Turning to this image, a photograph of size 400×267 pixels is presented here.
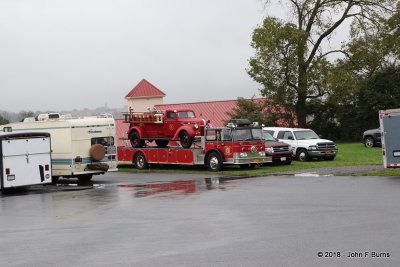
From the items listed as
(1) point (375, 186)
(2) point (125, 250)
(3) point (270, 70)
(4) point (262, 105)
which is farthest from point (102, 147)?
(4) point (262, 105)

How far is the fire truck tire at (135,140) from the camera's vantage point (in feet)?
116

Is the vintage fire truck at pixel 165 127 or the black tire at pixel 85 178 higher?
the vintage fire truck at pixel 165 127

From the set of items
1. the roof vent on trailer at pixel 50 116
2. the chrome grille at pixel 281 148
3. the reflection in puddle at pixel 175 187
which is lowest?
the reflection in puddle at pixel 175 187

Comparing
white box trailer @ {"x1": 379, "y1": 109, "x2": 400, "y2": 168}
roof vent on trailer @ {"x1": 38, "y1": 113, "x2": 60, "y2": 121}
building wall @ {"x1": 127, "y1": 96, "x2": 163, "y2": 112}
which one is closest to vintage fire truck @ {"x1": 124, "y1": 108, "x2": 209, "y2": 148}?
roof vent on trailer @ {"x1": 38, "y1": 113, "x2": 60, "y2": 121}

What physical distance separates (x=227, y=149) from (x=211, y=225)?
16784 millimetres

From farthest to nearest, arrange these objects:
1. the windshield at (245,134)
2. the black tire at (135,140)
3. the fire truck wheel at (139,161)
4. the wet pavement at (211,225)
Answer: the black tire at (135,140), the fire truck wheel at (139,161), the windshield at (245,134), the wet pavement at (211,225)

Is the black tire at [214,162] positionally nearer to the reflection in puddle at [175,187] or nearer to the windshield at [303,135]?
the reflection in puddle at [175,187]

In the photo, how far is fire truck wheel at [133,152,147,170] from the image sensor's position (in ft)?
114

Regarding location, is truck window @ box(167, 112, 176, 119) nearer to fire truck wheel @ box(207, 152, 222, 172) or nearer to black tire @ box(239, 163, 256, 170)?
fire truck wheel @ box(207, 152, 222, 172)

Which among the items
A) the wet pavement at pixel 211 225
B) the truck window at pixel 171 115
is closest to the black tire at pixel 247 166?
the truck window at pixel 171 115

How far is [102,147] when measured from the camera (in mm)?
27219

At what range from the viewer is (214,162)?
101 ft

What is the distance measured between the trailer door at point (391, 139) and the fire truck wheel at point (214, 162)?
9134 mm

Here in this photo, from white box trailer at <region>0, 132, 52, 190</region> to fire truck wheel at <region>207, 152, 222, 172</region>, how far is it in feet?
28.6
